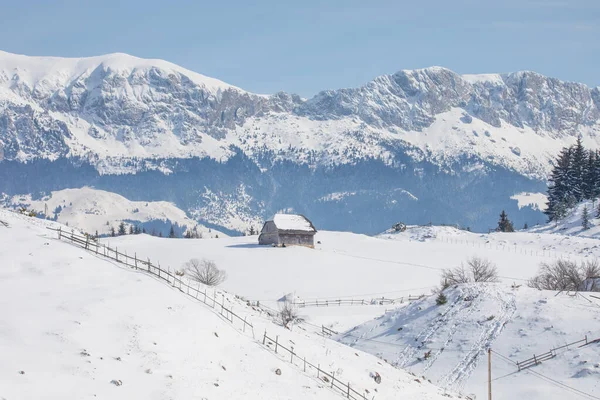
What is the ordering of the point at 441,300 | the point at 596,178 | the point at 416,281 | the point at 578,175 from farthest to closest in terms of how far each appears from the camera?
the point at 578,175, the point at 596,178, the point at 416,281, the point at 441,300

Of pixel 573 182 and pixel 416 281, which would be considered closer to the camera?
pixel 416 281

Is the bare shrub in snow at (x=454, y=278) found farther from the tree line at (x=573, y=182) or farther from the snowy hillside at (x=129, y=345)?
the tree line at (x=573, y=182)

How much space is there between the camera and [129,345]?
37062 millimetres

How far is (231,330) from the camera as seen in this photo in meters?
42.2

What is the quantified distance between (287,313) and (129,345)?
2867 cm

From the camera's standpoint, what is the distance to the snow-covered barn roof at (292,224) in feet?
428

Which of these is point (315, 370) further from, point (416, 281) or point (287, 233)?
point (287, 233)

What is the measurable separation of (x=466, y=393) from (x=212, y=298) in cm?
1744

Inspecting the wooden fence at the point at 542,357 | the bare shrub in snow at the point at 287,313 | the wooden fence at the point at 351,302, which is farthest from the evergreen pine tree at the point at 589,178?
the wooden fence at the point at 542,357

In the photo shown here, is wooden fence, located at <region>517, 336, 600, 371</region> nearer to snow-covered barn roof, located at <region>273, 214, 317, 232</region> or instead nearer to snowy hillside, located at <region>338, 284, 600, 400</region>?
snowy hillside, located at <region>338, 284, 600, 400</region>

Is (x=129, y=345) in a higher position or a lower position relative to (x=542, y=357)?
higher

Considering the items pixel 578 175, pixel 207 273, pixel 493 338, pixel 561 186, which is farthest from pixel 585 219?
pixel 493 338

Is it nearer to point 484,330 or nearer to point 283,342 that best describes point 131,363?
point 283,342

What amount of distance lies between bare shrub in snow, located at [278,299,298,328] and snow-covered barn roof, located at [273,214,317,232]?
44.3 m
